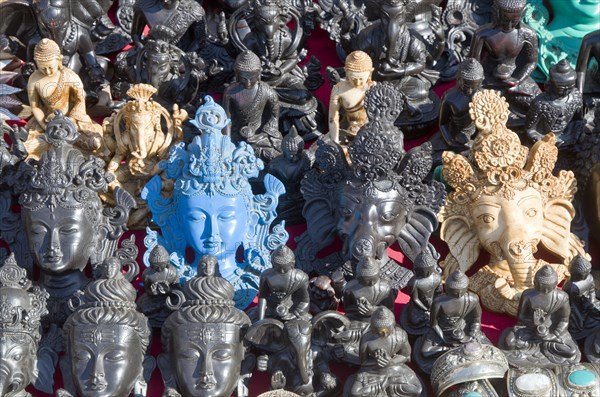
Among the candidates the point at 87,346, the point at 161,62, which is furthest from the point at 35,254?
the point at 161,62

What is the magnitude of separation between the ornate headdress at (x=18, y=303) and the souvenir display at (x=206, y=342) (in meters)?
0.78

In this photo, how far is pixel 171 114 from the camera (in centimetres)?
1602

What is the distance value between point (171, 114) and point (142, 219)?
0.83 meters

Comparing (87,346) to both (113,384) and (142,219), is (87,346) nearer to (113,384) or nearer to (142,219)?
(113,384)

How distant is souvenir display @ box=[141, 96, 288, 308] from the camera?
15102 mm

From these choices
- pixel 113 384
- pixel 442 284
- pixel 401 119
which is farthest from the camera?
pixel 401 119

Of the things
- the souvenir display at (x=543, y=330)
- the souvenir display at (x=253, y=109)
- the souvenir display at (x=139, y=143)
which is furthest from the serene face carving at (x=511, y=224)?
the souvenir display at (x=139, y=143)

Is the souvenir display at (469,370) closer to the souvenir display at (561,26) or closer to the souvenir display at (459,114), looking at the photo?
the souvenir display at (459,114)

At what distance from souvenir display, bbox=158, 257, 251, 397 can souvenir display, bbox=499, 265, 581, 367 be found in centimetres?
165

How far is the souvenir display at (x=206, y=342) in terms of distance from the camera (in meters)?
14.2

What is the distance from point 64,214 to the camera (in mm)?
14898

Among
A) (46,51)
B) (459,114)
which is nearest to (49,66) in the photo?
(46,51)

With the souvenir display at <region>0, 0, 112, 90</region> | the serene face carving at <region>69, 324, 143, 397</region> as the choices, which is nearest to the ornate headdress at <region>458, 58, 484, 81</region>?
the souvenir display at <region>0, 0, 112, 90</region>

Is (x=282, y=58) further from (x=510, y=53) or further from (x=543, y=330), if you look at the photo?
(x=543, y=330)
